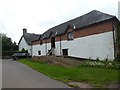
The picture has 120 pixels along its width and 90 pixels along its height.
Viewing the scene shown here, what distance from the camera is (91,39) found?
29219mm

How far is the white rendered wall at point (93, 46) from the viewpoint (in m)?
25.9

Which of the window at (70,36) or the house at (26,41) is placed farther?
the house at (26,41)

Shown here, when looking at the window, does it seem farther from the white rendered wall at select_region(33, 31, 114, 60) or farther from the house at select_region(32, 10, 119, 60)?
the white rendered wall at select_region(33, 31, 114, 60)

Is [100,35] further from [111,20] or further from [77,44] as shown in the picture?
[77,44]

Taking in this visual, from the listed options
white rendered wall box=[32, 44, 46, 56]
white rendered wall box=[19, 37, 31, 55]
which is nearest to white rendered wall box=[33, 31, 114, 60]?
white rendered wall box=[32, 44, 46, 56]

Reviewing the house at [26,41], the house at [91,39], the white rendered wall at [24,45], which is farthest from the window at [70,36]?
the white rendered wall at [24,45]

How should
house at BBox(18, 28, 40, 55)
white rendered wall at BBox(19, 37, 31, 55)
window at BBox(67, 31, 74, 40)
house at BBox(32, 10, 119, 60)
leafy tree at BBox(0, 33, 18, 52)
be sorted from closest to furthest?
house at BBox(32, 10, 119, 60) < window at BBox(67, 31, 74, 40) < house at BBox(18, 28, 40, 55) < white rendered wall at BBox(19, 37, 31, 55) < leafy tree at BBox(0, 33, 18, 52)

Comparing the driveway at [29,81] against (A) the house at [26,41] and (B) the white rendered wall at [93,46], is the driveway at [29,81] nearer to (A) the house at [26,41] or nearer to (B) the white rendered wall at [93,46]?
(B) the white rendered wall at [93,46]

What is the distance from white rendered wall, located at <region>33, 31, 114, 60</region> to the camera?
84.8ft

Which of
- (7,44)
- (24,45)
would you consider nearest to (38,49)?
(24,45)

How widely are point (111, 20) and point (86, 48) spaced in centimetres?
603

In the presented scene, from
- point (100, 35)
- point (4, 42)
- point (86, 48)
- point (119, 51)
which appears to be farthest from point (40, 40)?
point (119, 51)

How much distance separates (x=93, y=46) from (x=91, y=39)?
1.07m

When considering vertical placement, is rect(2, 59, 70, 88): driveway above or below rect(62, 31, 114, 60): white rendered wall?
below
